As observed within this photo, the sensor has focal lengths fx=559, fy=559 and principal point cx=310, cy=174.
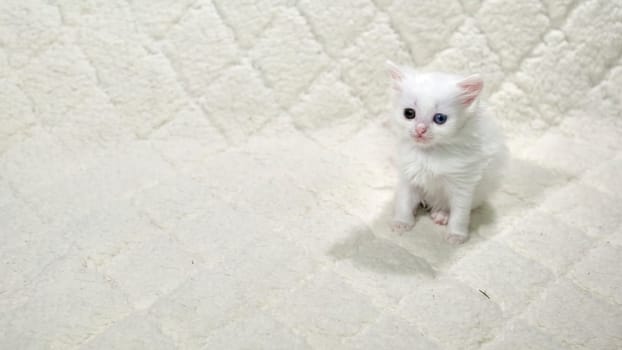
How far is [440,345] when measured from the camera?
86 cm

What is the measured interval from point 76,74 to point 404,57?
2.58 ft

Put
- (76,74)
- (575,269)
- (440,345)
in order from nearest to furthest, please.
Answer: (440,345) < (575,269) < (76,74)

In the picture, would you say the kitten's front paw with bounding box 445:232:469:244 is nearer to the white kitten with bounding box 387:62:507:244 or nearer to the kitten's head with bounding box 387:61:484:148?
the white kitten with bounding box 387:62:507:244

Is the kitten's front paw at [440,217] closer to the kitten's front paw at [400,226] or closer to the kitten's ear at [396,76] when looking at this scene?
the kitten's front paw at [400,226]

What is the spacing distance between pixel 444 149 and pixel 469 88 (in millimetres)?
138

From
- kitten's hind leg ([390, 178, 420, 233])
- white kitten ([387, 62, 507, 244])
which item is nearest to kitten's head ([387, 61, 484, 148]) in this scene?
white kitten ([387, 62, 507, 244])

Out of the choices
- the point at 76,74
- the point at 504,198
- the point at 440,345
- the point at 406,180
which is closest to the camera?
the point at 440,345

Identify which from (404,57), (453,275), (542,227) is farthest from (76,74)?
(542,227)

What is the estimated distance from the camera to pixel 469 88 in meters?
0.95

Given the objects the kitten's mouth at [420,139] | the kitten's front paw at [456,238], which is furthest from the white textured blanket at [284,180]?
the kitten's mouth at [420,139]

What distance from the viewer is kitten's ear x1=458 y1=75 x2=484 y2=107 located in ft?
3.07

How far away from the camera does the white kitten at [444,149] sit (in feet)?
3.15

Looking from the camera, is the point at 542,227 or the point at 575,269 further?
the point at 542,227

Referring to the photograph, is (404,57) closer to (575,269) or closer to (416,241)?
(416,241)
